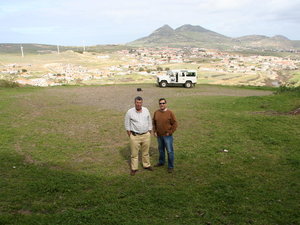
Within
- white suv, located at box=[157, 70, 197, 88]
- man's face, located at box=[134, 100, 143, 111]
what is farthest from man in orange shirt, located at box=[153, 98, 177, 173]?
white suv, located at box=[157, 70, 197, 88]

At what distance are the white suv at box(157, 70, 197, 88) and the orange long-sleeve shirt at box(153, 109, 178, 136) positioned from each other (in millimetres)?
18823

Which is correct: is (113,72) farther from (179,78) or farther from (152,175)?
(152,175)

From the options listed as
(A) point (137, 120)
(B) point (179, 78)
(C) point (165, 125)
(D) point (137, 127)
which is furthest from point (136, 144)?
(B) point (179, 78)

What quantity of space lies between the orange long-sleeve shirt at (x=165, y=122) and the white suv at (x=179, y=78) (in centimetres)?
1882

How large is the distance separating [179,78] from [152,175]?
1949 cm

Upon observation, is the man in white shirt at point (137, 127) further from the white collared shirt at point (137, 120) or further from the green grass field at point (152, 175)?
the green grass field at point (152, 175)

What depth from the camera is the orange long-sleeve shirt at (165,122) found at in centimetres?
615

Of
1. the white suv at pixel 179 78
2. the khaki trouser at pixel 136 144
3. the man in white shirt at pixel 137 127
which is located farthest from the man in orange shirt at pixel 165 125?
the white suv at pixel 179 78

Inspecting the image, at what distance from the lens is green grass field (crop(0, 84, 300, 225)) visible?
14.9 ft

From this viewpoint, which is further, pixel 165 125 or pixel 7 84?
pixel 7 84

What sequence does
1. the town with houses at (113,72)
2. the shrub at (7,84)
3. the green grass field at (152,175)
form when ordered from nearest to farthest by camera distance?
the green grass field at (152,175), the shrub at (7,84), the town with houses at (113,72)

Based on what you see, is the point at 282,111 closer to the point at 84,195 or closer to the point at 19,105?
the point at 84,195

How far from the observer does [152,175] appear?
20.4 ft

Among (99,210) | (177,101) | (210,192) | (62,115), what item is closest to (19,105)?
(62,115)
